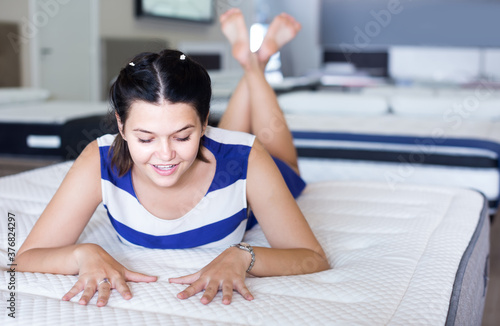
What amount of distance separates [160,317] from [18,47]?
11.3 feet

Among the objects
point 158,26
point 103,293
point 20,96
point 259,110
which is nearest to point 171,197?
point 103,293

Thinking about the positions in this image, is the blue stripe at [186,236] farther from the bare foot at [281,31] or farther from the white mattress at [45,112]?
the white mattress at [45,112]

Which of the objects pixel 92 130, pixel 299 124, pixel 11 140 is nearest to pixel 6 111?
pixel 11 140

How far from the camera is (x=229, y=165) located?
117cm

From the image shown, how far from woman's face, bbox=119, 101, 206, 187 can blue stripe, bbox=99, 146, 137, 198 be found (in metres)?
0.14

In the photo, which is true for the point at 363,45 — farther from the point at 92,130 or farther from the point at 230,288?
the point at 230,288

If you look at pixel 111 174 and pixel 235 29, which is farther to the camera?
pixel 235 29

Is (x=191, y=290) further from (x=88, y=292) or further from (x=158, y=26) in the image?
(x=158, y=26)

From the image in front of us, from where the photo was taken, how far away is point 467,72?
224 inches

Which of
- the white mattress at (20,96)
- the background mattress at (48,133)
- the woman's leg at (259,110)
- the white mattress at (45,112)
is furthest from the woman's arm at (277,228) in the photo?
the white mattress at (20,96)

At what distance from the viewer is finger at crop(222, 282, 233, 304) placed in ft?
3.02

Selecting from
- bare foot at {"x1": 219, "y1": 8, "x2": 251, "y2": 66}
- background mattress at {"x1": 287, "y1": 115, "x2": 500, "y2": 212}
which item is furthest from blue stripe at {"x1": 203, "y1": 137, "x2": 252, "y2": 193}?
background mattress at {"x1": 287, "y1": 115, "x2": 500, "y2": 212}

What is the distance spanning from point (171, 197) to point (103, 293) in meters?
0.28

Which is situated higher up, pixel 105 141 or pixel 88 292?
pixel 105 141
